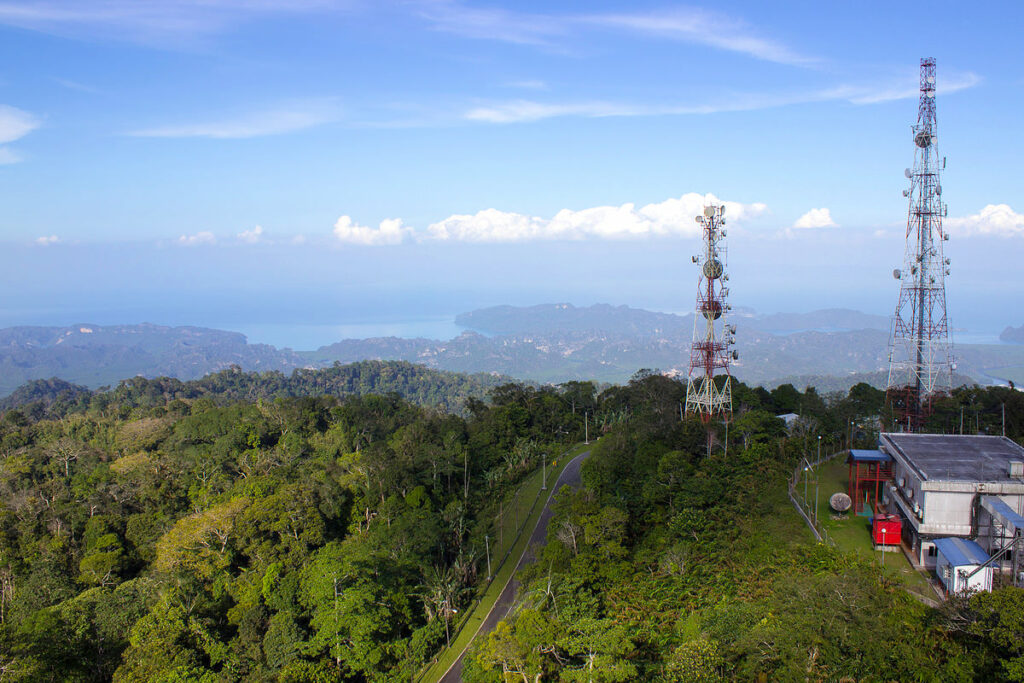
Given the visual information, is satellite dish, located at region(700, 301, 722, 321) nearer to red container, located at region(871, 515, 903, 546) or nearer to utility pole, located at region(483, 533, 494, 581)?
red container, located at region(871, 515, 903, 546)

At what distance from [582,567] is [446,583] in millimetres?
5271

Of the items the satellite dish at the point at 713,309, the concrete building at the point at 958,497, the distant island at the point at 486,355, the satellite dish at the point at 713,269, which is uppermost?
the satellite dish at the point at 713,269

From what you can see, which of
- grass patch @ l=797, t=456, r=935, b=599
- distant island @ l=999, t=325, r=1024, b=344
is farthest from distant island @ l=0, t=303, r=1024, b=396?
grass patch @ l=797, t=456, r=935, b=599

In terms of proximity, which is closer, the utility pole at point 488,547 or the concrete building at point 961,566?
the concrete building at point 961,566

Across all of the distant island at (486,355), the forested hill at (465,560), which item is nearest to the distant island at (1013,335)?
the distant island at (486,355)

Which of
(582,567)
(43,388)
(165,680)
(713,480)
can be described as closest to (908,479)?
(713,480)

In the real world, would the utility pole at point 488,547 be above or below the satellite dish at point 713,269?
below

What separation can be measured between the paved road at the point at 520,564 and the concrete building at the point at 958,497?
11035 millimetres

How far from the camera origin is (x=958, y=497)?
629 inches

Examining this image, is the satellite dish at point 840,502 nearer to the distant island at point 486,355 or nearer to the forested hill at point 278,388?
the forested hill at point 278,388

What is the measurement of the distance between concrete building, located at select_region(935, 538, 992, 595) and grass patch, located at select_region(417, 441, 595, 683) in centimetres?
1207

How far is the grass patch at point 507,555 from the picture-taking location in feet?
61.8

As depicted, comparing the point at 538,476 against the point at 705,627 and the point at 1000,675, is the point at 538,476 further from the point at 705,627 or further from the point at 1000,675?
the point at 1000,675

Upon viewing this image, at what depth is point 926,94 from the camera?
2589 centimetres
